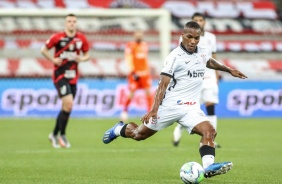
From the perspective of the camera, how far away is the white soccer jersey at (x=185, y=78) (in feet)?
31.9

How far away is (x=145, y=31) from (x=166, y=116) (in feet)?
66.1

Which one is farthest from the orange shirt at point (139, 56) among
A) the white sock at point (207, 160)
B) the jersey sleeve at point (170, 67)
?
the white sock at point (207, 160)

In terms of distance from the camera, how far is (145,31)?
29.9 m

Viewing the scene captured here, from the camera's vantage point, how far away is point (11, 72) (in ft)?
91.1

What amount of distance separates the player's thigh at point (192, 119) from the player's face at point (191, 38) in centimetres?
78

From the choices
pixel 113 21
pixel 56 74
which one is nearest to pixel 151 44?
pixel 113 21

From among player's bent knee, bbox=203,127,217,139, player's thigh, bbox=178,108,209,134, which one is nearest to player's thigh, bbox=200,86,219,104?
player's thigh, bbox=178,108,209,134

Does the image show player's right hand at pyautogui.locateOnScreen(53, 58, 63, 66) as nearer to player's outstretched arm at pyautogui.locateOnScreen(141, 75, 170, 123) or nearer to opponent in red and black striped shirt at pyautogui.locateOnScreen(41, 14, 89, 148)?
opponent in red and black striped shirt at pyautogui.locateOnScreen(41, 14, 89, 148)

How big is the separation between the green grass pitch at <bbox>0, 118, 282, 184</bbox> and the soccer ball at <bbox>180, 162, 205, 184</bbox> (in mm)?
639

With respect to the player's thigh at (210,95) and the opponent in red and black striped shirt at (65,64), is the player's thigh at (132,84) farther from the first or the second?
the player's thigh at (210,95)

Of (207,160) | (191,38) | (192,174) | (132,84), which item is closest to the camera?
(192,174)

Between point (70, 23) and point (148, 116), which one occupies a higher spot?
point (70, 23)

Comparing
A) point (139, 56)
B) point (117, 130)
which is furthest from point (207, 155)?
point (139, 56)

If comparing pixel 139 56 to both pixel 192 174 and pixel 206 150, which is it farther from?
pixel 192 174
